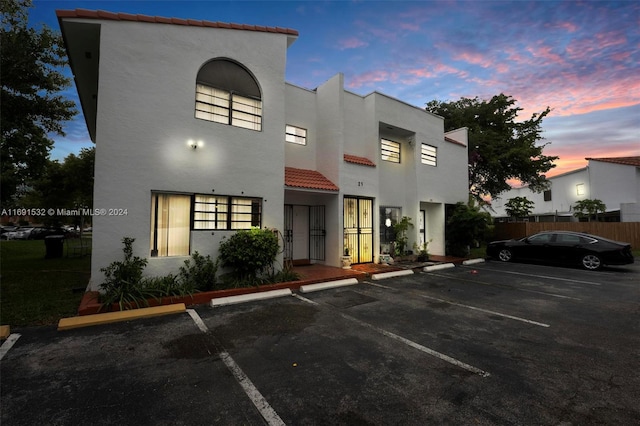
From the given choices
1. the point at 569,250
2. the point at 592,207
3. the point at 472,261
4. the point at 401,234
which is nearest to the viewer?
the point at 569,250

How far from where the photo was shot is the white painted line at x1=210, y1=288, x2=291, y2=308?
6.17 meters

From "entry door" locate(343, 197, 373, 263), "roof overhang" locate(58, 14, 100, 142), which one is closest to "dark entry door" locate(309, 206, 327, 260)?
"entry door" locate(343, 197, 373, 263)

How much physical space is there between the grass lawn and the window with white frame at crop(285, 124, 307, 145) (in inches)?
311

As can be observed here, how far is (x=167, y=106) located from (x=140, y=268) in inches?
162

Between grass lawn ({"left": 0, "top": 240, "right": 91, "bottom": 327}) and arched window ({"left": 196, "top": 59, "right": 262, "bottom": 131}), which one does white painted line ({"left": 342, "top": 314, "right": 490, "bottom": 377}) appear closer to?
grass lawn ({"left": 0, "top": 240, "right": 91, "bottom": 327})

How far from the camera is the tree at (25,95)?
979 cm

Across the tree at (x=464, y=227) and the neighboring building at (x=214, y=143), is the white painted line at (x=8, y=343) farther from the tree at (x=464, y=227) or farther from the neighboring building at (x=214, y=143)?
the tree at (x=464, y=227)

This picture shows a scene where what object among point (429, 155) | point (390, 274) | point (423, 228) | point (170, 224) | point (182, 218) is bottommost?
point (390, 274)

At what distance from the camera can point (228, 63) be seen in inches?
313

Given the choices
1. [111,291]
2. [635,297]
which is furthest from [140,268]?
[635,297]

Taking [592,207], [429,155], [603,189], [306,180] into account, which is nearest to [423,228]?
[429,155]

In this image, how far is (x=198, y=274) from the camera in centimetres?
686

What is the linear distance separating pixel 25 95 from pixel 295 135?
1094 centimetres

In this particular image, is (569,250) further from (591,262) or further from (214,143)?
(214,143)
